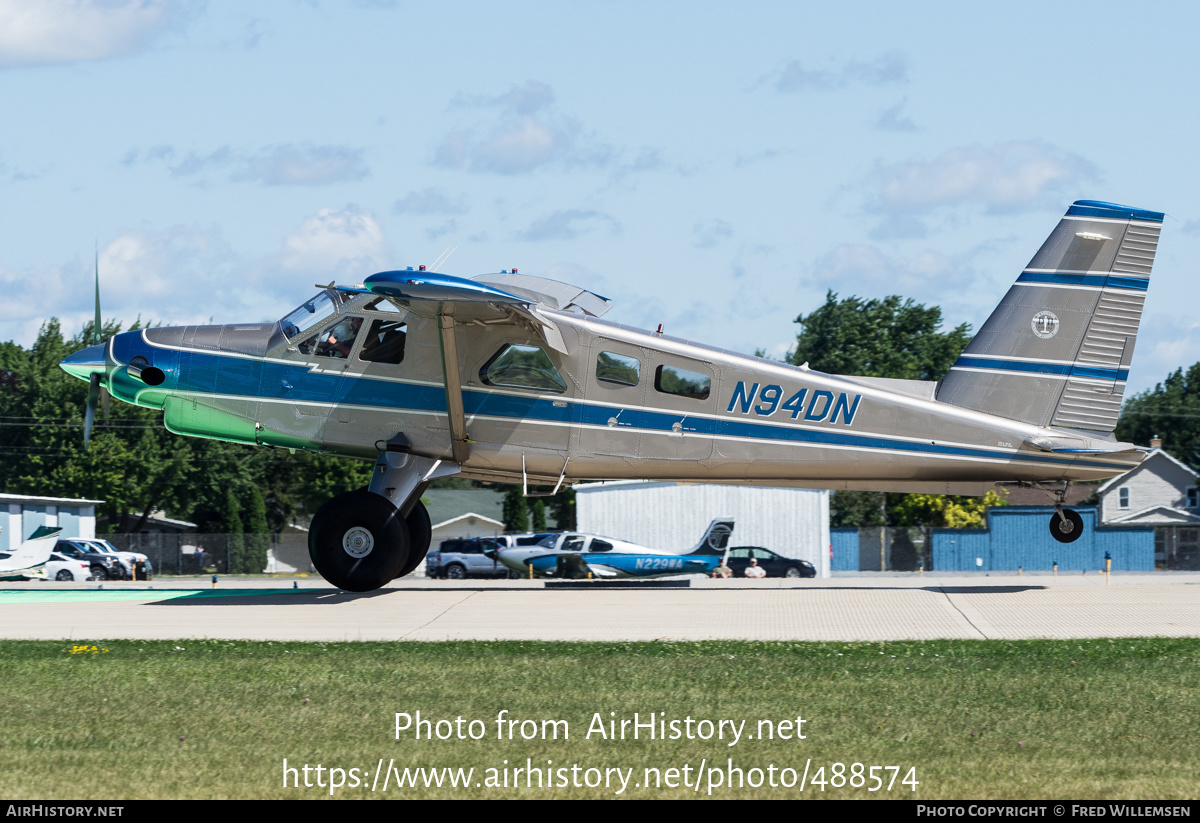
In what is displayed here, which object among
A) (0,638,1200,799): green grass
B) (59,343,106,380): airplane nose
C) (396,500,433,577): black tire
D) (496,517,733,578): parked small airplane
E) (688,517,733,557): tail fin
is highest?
(59,343,106,380): airplane nose

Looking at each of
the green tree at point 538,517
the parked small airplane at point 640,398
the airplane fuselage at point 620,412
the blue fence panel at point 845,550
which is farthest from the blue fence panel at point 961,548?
the airplane fuselage at point 620,412

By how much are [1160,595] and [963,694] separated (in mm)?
6566

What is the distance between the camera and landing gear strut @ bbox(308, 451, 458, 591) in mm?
13000

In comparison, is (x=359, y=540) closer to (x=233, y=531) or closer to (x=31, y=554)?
(x=31, y=554)

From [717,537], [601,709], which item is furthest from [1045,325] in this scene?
[717,537]

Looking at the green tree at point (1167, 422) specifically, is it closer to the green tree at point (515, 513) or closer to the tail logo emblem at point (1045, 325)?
the green tree at point (515, 513)

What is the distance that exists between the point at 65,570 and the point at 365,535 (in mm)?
29115

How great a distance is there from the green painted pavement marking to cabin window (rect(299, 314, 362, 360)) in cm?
294

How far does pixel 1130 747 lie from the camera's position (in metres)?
6.77

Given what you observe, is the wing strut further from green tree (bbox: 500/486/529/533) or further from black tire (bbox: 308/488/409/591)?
green tree (bbox: 500/486/529/533)

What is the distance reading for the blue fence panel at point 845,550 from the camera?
52.5m

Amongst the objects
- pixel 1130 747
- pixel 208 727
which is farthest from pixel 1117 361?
pixel 208 727

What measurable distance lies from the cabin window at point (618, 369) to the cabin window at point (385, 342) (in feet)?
7.26

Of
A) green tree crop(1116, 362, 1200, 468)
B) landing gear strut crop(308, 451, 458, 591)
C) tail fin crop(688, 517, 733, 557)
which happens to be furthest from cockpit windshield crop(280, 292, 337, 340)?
green tree crop(1116, 362, 1200, 468)
